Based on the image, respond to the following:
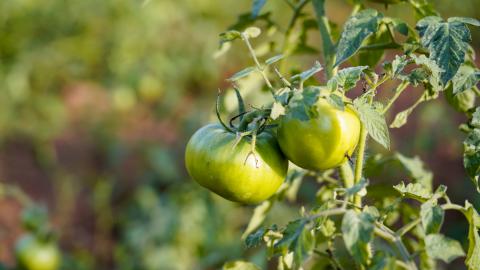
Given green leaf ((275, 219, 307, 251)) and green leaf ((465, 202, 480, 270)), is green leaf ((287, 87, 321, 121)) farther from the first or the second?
green leaf ((465, 202, 480, 270))

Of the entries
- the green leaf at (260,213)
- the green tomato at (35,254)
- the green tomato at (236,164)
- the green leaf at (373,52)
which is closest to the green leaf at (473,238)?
the green tomato at (236,164)

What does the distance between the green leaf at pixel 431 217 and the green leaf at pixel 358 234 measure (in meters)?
0.11

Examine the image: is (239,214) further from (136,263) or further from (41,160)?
(41,160)

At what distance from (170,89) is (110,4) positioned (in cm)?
77

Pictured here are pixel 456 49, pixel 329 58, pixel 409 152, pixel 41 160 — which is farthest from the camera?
pixel 41 160

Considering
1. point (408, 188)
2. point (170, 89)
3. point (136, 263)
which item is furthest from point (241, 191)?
point (170, 89)

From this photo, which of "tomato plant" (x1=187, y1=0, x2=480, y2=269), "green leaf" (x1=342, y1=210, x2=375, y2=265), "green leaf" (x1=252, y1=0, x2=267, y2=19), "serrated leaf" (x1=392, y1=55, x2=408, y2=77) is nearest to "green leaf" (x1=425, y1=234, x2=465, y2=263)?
"tomato plant" (x1=187, y1=0, x2=480, y2=269)

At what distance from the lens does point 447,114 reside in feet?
14.0

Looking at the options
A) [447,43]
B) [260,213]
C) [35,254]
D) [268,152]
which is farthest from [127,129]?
[447,43]

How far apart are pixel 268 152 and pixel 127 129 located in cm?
369

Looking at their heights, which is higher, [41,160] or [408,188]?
[408,188]

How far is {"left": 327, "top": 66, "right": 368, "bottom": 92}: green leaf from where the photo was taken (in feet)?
2.99

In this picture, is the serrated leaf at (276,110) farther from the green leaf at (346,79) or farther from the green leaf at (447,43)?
the green leaf at (447,43)

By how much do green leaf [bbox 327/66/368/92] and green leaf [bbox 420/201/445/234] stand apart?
0.63 feet
